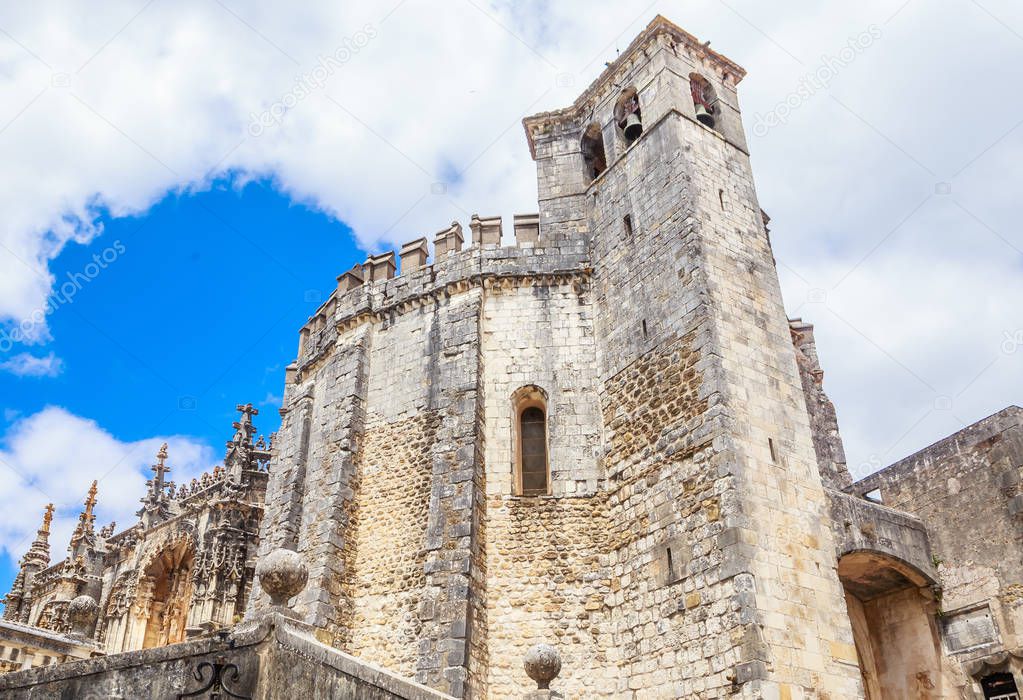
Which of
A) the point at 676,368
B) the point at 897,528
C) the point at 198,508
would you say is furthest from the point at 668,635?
the point at 198,508

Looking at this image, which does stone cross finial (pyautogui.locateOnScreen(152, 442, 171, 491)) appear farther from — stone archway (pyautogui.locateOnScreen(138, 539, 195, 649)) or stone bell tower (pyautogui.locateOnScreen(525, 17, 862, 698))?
stone bell tower (pyautogui.locateOnScreen(525, 17, 862, 698))

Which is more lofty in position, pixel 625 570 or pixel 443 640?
pixel 625 570

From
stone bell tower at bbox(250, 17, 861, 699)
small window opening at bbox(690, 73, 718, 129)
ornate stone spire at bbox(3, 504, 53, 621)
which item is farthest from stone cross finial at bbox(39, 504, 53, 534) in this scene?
small window opening at bbox(690, 73, 718, 129)

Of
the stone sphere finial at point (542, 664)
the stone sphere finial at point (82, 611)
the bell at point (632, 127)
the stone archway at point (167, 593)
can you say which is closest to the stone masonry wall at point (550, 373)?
the bell at point (632, 127)

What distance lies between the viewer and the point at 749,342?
12438 mm

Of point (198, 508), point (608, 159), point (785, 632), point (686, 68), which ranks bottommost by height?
point (785, 632)

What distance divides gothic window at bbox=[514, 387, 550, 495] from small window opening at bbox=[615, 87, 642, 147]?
204 inches

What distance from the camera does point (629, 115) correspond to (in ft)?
51.9

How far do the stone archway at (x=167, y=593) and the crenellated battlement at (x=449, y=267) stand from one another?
9288 millimetres

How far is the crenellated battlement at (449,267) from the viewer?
15352 millimetres

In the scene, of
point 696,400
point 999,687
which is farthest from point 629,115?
point 999,687

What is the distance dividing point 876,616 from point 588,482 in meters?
5.77

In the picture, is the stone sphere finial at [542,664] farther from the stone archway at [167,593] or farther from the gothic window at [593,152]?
the stone archway at [167,593]

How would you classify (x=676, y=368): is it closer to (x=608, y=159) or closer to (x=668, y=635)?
(x=668, y=635)
